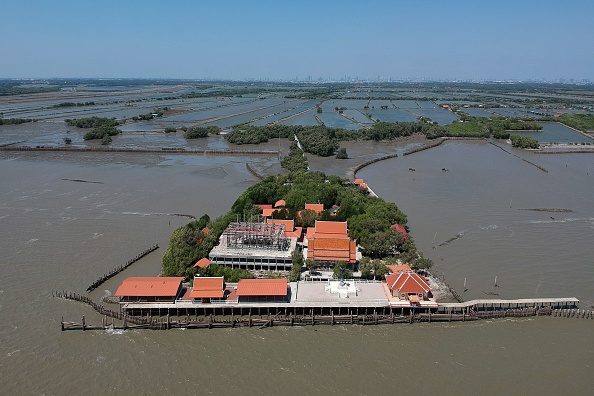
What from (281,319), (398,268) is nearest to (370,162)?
(398,268)

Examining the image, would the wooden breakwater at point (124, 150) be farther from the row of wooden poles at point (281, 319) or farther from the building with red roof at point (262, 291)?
the row of wooden poles at point (281, 319)

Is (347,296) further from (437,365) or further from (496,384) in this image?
(496,384)

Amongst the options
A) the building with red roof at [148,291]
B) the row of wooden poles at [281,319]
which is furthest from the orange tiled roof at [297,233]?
the building with red roof at [148,291]

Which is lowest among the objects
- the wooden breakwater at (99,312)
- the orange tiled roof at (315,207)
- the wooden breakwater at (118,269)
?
the wooden breakwater at (99,312)

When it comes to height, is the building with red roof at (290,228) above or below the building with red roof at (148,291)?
above

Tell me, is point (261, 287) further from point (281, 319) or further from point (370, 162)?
point (370, 162)

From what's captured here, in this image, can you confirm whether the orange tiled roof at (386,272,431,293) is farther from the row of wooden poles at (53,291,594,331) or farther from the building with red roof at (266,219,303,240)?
the building with red roof at (266,219,303,240)

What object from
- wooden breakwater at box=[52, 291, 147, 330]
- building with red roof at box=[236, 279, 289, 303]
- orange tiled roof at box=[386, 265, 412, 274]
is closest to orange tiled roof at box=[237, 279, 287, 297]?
building with red roof at box=[236, 279, 289, 303]
